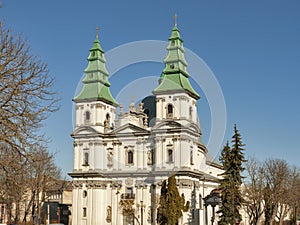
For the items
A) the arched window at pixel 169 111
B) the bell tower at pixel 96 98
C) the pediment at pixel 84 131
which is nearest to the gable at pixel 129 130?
the bell tower at pixel 96 98

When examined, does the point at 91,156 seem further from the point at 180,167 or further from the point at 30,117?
the point at 30,117

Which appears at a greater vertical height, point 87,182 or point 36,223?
point 87,182

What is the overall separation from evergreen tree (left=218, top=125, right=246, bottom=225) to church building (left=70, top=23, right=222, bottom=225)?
10952 mm

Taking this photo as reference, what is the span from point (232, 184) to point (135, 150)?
60.2 feet

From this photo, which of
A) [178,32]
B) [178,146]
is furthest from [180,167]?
[178,32]

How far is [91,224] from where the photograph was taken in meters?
59.0

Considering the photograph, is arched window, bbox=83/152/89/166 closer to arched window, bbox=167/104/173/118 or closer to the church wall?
the church wall

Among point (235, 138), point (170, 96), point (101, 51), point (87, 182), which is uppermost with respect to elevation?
point (101, 51)

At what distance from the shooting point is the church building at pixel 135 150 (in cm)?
5731

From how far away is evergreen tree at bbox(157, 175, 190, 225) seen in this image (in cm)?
4878

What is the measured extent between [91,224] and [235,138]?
2404 centimetres

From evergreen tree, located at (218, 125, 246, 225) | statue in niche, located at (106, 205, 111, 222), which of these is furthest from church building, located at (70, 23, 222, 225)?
evergreen tree, located at (218, 125, 246, 225)

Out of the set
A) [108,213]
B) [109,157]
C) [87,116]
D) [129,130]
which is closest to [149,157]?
[129,130]

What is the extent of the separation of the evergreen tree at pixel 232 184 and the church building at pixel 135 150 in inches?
431
